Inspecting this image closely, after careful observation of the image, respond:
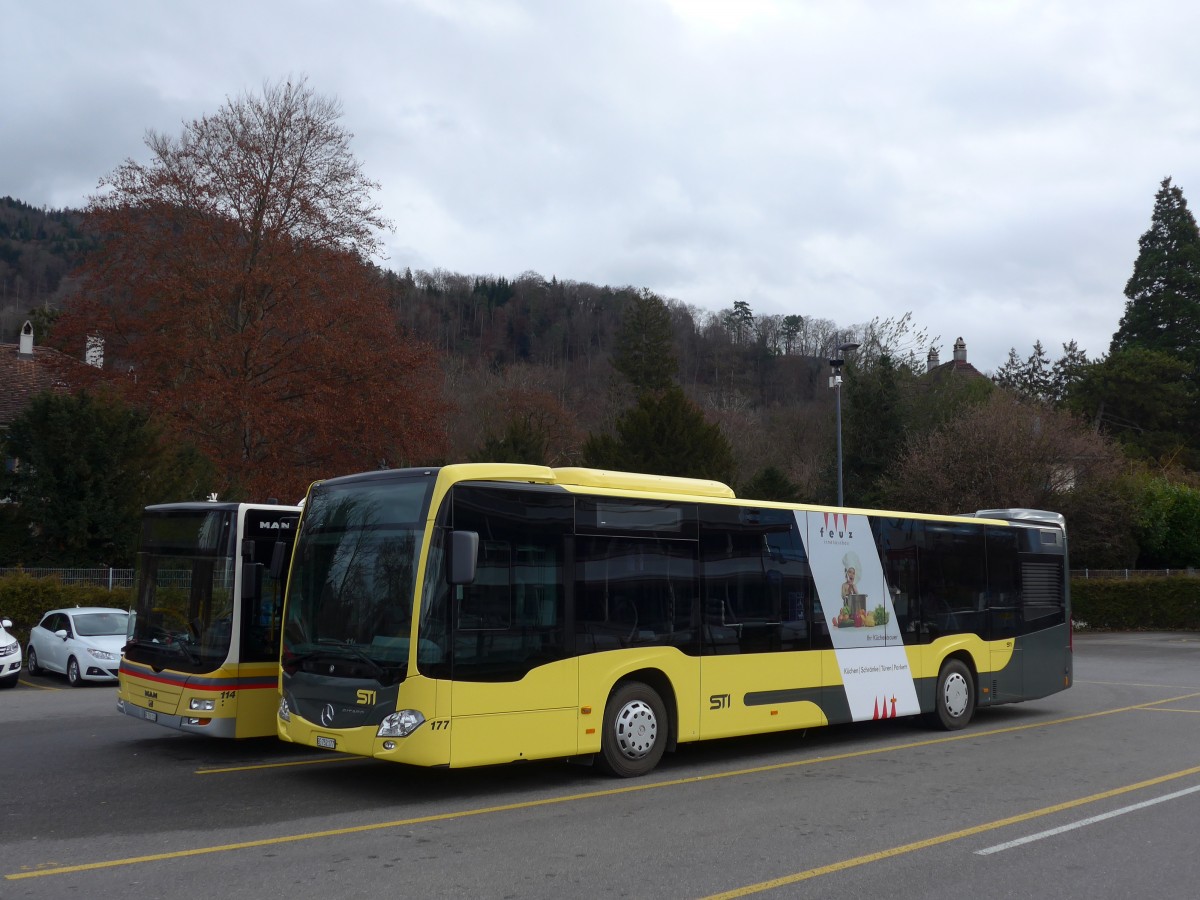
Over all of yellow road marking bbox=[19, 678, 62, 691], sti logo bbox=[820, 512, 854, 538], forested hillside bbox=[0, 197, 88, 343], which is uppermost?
forested hillside bbox=[0, 197, 88, 343]

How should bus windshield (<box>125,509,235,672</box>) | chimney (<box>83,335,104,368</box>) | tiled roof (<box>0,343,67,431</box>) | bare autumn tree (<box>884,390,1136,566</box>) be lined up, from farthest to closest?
tiled roof (<box>0,343,67,431</box>)
bare autumn tree (<box>884,390,1136,566</box>)
chimney (<box>83,335,104,368</box>)
bus windshield (<box>125,509,235,672</box>)

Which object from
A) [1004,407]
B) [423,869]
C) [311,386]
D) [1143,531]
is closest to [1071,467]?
[1004,407]

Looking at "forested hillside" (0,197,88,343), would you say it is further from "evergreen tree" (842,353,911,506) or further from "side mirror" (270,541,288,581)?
"side mirror" (270,541,288,581)

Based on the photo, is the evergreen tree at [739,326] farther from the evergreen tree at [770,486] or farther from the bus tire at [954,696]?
the bus tire at [954,696]

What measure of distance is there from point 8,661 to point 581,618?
14071 millimetres

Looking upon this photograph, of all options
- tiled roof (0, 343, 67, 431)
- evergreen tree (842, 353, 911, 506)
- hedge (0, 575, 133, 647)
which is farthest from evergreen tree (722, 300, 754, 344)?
hedge (0, 575, 133, 647)

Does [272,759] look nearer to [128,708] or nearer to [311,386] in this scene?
[128,708]

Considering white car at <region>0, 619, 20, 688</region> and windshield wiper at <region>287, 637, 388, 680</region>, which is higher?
windshield wiper at <region>287, 637, 388, 680</region>

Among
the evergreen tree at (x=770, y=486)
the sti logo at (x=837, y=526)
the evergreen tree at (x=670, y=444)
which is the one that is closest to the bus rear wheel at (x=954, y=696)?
the sti logo at (x=837, y=526)

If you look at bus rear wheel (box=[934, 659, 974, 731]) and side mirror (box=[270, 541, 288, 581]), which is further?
bus rear wheel (box=[934, 659, 974, 731])

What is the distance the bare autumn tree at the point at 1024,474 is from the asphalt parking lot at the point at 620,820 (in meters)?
28.0

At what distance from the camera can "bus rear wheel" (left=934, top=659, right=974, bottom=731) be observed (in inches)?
579

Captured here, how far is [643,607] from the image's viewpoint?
36.5 feet

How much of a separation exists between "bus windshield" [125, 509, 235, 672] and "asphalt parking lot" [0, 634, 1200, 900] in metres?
1.15
